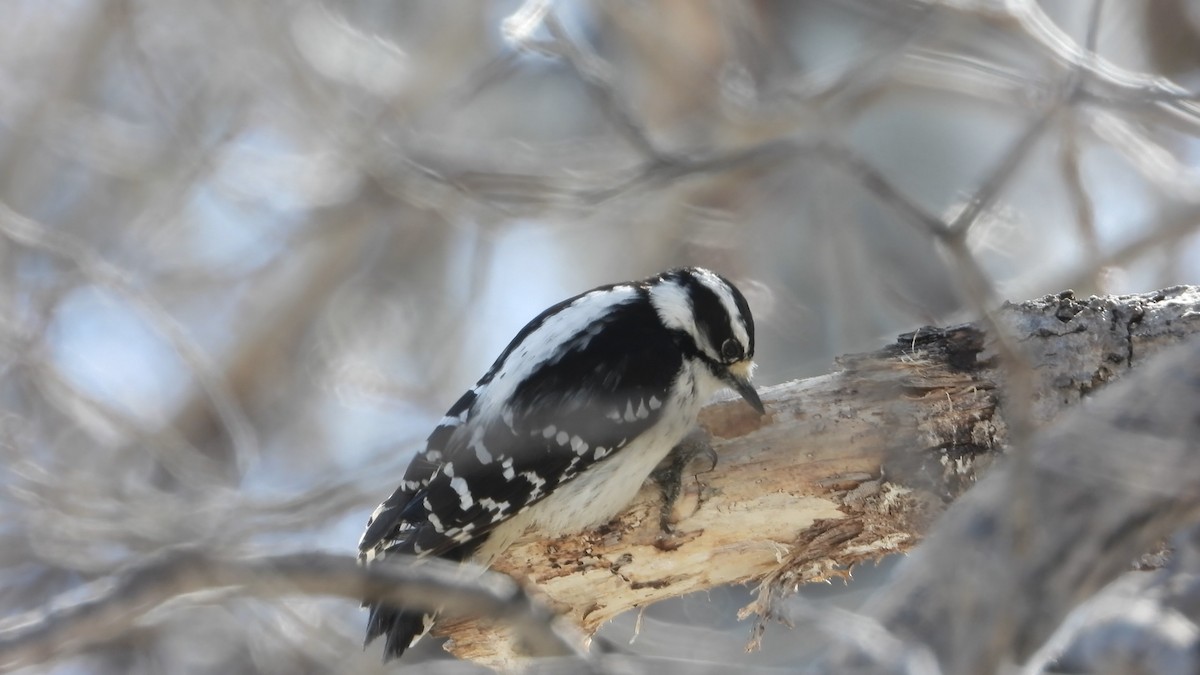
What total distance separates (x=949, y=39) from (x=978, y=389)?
2.69 meters

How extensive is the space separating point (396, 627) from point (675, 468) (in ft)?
3.17

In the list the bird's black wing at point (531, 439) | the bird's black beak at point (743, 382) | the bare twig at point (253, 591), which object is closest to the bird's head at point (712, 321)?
the bird's black beak at point (743, 382)

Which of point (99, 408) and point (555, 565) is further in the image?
point (99, 408)

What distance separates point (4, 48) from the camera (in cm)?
660

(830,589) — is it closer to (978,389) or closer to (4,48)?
(978,389)

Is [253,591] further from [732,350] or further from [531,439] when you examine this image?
[732,350]

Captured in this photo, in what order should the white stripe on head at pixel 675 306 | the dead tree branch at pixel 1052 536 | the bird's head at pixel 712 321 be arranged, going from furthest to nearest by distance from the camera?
the white stripe on head at pixel 675 306
the bird's head at pixel 712 321
the dead tree branch at pixel 1052 536

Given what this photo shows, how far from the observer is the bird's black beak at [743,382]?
3.76m

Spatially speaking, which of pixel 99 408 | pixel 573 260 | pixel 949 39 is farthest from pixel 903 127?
pixel 99 408

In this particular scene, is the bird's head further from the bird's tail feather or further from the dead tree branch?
the dead tree branch

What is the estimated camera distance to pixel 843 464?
3.62 meters

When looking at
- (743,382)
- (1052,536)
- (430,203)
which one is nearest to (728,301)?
(743,382)

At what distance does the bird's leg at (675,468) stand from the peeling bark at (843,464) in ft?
0.08

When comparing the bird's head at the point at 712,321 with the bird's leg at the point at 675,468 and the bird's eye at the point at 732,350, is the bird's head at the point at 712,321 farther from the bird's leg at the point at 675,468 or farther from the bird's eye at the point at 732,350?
the bird's leg at the point at 675,468
